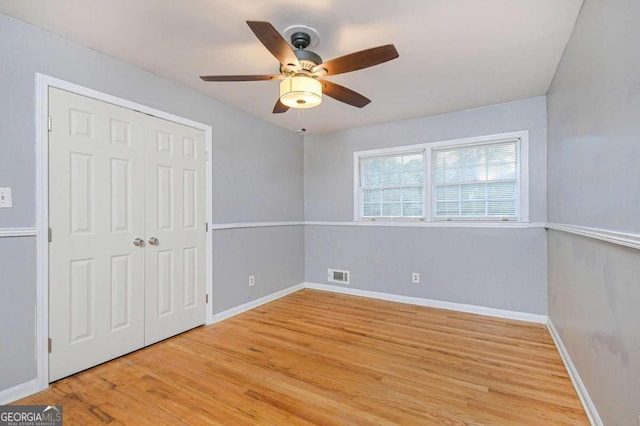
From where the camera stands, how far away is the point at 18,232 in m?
1.94

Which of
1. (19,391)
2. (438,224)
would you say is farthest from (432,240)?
(19,391)

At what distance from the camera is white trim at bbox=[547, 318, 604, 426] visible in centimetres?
163

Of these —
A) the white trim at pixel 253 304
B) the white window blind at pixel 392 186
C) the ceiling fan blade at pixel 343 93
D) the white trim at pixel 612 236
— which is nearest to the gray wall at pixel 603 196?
the white trim at pixel 612 236

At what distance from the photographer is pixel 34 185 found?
6.61ft

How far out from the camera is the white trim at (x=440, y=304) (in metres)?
3.29

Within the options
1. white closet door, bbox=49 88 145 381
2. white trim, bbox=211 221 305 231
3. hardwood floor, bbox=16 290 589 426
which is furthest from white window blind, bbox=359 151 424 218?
white closet door, bbox=49 88 145 381

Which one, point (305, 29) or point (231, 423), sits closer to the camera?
point (231, 423)

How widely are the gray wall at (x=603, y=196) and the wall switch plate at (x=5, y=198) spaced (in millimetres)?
3269

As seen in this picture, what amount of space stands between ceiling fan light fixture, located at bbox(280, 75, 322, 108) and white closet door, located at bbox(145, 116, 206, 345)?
4.70 ft

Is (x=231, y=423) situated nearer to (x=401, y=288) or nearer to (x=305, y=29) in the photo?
(x=305, y=29)

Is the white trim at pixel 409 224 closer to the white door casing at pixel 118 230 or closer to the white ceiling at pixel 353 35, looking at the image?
the white door casing at pixel 118 230

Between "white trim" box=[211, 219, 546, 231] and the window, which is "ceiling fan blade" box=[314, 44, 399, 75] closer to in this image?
"white trim" box=[211, 219, 546, 231]

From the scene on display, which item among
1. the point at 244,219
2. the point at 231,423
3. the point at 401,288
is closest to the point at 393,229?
the point at 401,288

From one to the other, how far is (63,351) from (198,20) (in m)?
2.48
